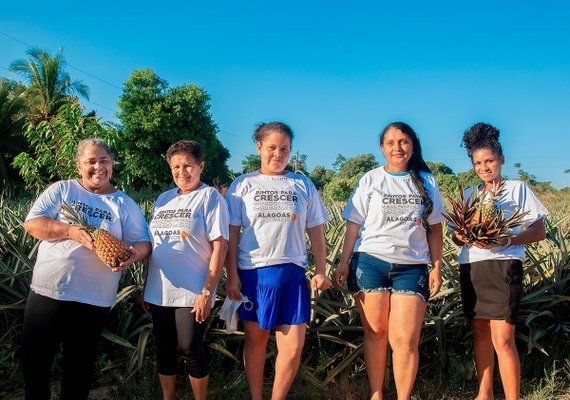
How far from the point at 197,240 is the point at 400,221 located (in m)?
1.29

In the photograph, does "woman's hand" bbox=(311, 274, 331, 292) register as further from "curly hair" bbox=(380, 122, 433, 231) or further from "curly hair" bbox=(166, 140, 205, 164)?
"curly hair" bbox=(166, 140, 205, 164)

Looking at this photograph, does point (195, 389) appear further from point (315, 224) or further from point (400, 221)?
point (400, 221)

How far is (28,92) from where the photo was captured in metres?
29.0

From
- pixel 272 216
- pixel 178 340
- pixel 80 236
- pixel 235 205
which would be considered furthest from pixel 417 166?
pixel 80 236

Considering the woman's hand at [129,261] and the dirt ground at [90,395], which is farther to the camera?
the dirt ground at [90,395]

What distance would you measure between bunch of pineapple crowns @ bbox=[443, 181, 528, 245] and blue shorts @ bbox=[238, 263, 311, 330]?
1.09m

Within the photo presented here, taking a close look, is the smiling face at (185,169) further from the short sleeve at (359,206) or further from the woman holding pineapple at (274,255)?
the short sleeve at (359,206)

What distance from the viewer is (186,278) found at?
10.1ft

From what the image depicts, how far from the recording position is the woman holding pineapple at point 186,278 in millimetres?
3062

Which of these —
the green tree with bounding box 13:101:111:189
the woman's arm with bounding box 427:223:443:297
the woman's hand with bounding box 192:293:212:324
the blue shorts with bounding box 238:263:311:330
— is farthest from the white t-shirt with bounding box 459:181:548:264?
the green tree with bounding box 13:101:111:189

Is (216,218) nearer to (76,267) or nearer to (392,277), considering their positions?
(76,267)

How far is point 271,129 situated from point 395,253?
1118mm

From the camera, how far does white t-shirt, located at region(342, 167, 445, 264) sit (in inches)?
128

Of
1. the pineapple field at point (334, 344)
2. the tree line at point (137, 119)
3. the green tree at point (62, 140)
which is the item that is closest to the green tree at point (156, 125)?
the tree line at point (137, 119)
